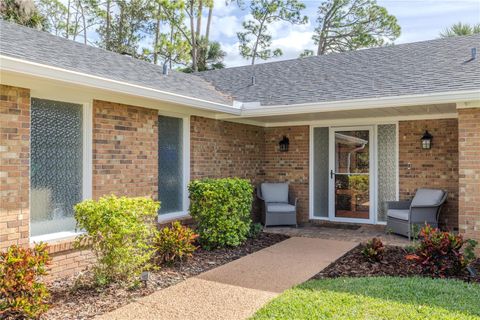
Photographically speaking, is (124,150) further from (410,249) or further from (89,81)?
(410,249)

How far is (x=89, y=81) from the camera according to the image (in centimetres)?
484

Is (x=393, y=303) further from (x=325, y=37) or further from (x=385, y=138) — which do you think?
(x=325, y=37)

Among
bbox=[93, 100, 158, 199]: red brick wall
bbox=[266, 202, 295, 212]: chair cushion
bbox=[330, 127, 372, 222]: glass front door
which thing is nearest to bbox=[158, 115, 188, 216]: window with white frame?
bbox=[93, 100, 158, 199]: red brick wall

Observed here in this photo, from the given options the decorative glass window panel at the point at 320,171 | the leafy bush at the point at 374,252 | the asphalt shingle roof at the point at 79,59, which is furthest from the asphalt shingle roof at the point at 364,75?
the leafy bush at the point at 374,252

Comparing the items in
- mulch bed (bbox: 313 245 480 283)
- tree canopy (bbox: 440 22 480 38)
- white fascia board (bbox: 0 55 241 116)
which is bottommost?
mulch bed (bbox: 313 245 480 283)

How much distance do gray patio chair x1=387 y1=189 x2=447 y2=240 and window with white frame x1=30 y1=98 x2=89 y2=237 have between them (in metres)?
5.86

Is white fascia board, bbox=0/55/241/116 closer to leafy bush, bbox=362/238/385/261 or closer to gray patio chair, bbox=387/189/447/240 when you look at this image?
leafy bush, bbox=362/238/385/261

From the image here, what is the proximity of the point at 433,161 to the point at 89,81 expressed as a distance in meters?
6.91

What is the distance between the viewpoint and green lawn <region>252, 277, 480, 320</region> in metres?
3.80

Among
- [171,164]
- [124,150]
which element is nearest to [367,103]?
[171,164]

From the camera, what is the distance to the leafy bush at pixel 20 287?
3646 millimetres

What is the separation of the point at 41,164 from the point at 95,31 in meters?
20.2

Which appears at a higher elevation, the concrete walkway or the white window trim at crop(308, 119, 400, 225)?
the white window trim at crop(308, 119, 400, 225)

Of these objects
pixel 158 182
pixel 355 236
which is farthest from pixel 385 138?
pixel 158 182
